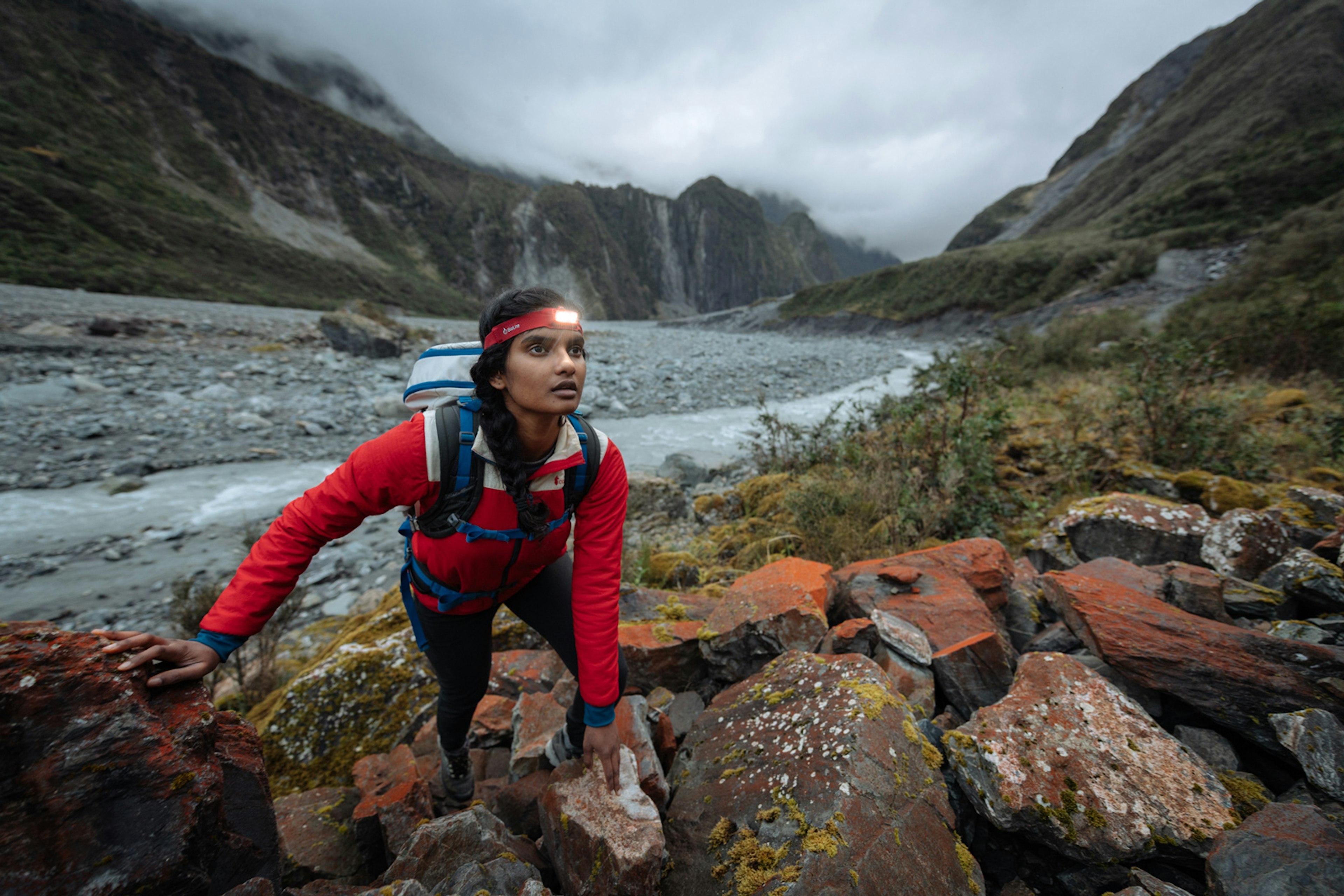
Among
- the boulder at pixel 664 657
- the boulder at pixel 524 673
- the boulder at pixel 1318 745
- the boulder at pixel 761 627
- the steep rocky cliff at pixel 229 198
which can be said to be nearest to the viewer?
the boulder at pixel 1318 745

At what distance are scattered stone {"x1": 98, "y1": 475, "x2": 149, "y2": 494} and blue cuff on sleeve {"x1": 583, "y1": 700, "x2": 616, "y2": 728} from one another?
842 cm

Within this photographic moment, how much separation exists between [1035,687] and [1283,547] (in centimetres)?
191

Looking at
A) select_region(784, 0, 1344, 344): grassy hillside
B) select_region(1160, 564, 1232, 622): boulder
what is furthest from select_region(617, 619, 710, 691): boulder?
select_region(784, 0, 1344, 344): grassy hillside

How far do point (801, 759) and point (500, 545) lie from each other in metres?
1.29

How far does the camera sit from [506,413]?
154 centimetres

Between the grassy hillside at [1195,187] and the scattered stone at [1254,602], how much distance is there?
956 centimetres

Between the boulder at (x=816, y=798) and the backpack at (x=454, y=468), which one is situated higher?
the backpack at (x=454, y=468)

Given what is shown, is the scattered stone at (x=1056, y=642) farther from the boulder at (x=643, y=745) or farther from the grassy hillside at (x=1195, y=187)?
the grassy hillside at (x=1195, y=187)

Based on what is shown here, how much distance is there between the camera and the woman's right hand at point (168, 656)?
1121mm

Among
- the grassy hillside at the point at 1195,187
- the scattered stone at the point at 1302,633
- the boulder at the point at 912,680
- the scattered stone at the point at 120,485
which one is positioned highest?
the grassy hillside at the point at 1195,187

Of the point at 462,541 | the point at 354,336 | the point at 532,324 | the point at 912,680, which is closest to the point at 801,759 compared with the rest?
the point at 912,680

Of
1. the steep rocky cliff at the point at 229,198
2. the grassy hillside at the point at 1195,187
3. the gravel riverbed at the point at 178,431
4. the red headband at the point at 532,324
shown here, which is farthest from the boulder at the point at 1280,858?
the steep rocky cliff at the point at 229,198

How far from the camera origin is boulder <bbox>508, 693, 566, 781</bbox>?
2.07 metres

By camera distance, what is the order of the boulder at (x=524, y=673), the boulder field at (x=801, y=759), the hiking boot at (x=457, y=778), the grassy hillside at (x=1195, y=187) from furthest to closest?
the grassy hillside at (x=1195, y=187)
the boulder at (x=524, y=673)
the hiking boot at (x=457, y=778)
the boulder field at (x=801, y=759)
